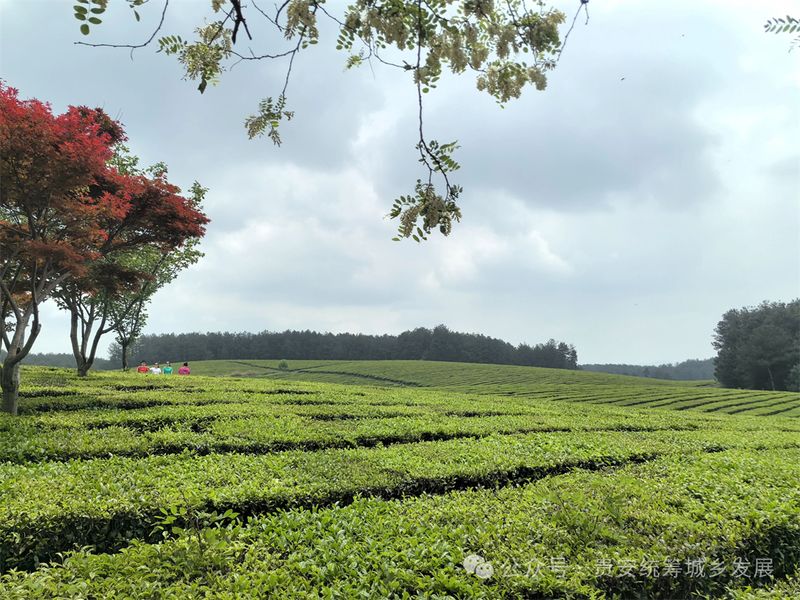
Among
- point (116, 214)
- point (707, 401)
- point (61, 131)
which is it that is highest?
point (61, 131)

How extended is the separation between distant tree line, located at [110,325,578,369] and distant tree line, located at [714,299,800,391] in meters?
44.3

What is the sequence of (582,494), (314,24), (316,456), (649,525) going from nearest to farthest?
(314,24) → (649,525) → (582,494) → (316,456)

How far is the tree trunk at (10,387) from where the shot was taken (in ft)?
39.8

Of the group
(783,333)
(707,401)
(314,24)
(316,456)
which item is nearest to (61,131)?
(316,456)

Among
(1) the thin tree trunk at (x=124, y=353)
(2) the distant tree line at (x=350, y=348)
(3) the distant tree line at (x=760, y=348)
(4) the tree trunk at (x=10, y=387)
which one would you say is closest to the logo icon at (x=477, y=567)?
(4) the tree trunk at (x=10, y=387)

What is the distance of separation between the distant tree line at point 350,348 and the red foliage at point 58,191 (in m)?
95.3

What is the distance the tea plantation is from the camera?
431cm

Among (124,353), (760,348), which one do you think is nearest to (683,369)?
(760,348)

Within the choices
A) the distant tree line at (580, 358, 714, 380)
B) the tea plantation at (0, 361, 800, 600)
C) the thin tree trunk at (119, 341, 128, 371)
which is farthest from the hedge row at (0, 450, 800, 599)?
the distant tree line at (580, 358, 714, 380)

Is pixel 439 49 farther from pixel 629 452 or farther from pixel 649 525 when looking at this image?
pixel 629 452

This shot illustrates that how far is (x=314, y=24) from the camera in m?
2.88

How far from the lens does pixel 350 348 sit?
11506 centimetres

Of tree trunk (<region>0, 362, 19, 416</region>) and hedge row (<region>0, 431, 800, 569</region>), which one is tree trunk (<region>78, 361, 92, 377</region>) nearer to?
tree trunk (<region>0, 362, 19, 416</region>)

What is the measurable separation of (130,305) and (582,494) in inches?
1062
